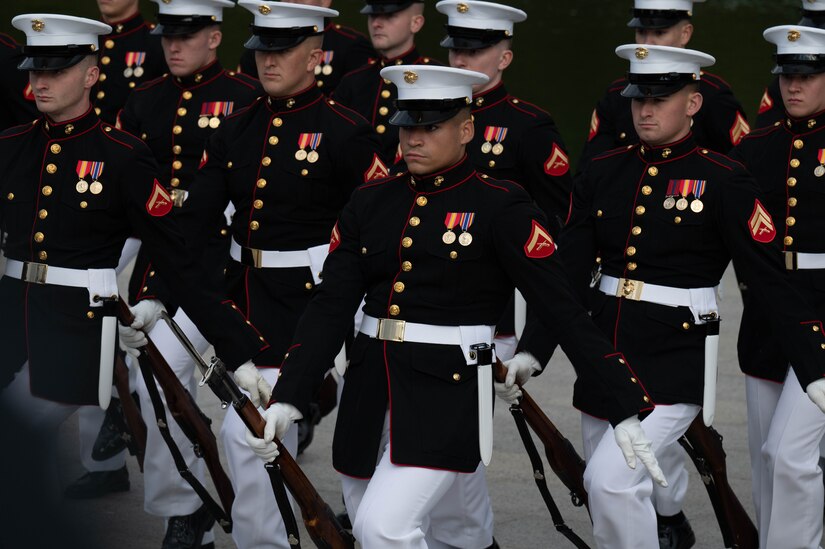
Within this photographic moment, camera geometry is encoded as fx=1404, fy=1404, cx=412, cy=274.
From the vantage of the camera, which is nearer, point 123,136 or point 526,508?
point 123,136

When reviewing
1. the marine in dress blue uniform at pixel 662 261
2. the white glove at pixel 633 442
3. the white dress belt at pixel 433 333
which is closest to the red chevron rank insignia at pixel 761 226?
the marine in dress blue uniform at pixel 662 261

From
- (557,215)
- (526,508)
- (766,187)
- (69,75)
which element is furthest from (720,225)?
(69,75)

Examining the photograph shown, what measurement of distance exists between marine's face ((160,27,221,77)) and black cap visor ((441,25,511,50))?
110cm

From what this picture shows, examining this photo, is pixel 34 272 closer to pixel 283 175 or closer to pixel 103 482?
pixel 283 175

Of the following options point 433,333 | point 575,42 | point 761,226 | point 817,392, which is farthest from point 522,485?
point 575,42

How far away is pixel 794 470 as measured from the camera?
4914 millimetres

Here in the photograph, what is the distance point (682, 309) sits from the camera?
15.8 ft

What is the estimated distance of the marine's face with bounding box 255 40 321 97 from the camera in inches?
211

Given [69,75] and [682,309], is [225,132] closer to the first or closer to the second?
[69,75]

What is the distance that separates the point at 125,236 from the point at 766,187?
242cm

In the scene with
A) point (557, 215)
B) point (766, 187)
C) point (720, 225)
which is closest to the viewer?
point (720, 225)

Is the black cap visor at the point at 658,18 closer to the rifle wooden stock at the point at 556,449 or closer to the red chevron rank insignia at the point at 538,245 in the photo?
the rifle wooden stock at the point at 556,449

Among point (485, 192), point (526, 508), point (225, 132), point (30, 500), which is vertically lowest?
point (526, 508)

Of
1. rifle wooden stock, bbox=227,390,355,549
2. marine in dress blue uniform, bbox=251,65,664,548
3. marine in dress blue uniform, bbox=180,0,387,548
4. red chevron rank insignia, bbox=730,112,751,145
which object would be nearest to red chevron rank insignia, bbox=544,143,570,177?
marine in dress blue uniform, bbox=180,0,387,548
